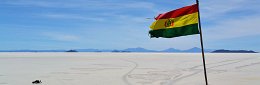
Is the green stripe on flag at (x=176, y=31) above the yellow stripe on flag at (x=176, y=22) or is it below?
below

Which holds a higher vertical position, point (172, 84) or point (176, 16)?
point (176, 16)

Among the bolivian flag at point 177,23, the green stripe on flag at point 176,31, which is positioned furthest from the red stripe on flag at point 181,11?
the green stripe on flag at point 176,31

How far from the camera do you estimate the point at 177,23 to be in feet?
30.9

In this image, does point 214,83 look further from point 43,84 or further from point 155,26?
point 43,84

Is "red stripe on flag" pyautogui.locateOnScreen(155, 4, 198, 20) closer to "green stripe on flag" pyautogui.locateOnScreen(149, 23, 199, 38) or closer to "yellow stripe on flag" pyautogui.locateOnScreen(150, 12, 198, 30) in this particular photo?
"yellow stripe on flag" pyautogui.locateOnScreen(150, 12, 198, 30)

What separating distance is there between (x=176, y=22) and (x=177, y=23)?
0.16 ft

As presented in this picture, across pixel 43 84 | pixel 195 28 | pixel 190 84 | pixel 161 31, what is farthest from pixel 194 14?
pixel 43 84

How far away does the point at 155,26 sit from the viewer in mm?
9961

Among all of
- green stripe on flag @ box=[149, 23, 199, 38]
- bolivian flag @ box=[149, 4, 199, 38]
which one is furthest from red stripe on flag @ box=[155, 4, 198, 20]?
green stripe on flag @ box=[149, 23, 199, 38]

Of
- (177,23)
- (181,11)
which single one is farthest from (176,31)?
(181,11)

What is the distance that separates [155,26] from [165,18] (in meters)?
0.43

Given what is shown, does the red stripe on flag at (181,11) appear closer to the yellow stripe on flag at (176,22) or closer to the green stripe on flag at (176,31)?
the yellow stripe on flag at (176,22)

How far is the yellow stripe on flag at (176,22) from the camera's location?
9211 mm

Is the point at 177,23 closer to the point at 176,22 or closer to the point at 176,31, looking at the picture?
the point at 176,22
